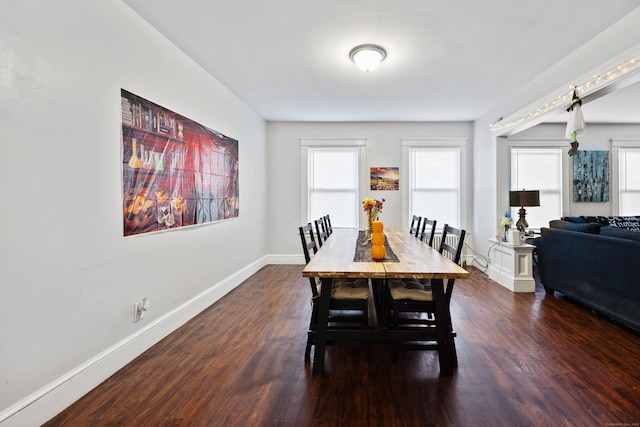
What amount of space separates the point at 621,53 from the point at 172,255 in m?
4.20

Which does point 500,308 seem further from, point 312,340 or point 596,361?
point 312,340

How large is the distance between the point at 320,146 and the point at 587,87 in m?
3.84

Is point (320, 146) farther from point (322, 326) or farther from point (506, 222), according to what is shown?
point (322, 326)

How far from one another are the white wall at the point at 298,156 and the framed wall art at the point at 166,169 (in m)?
1.98

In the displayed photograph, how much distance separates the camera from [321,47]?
2.97m

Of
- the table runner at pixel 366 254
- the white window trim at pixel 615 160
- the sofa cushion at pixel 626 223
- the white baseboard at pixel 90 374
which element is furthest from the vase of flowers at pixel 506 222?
the white baseboard at pixel 90 374

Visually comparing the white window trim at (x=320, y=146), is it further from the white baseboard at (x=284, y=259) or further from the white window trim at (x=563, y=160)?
the white window trim at (x=563, y=160)

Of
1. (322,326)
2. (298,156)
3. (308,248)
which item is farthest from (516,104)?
(322,326)

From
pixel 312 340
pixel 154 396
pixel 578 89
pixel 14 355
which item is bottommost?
pixel 154 396

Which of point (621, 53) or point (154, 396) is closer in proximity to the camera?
point (154, 396)

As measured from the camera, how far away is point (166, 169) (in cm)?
276

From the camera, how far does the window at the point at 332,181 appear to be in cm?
582

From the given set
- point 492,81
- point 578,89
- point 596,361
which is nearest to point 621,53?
point 578,89

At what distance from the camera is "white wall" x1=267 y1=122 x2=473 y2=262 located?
18.9 ft
